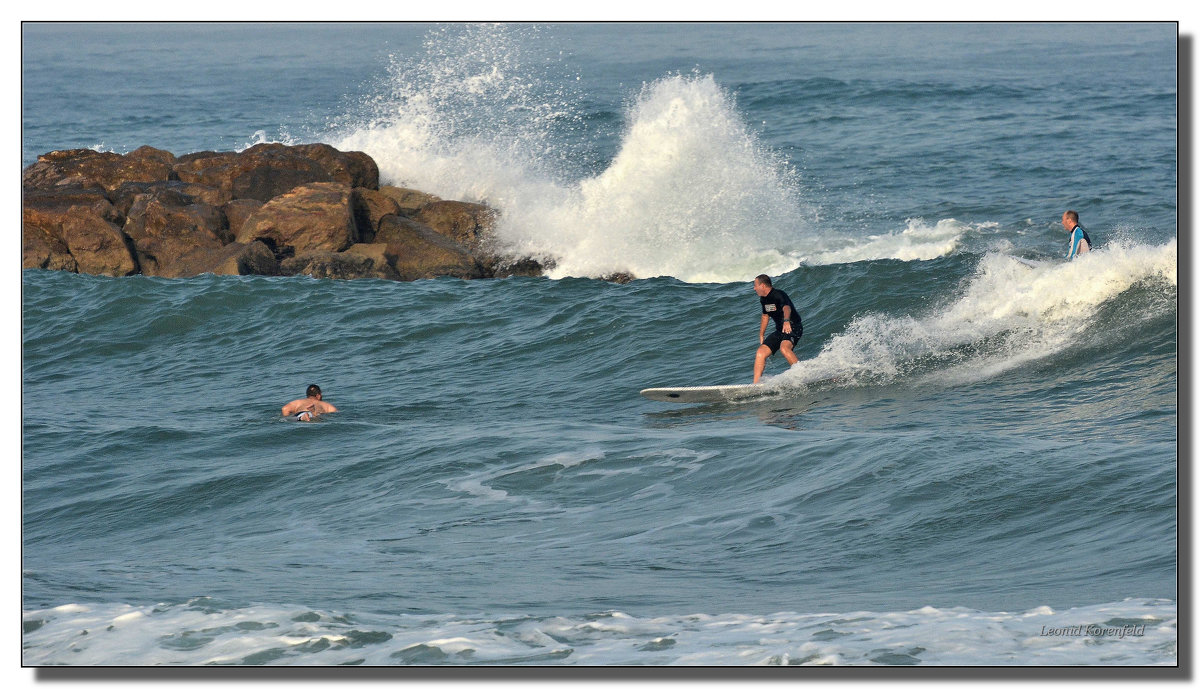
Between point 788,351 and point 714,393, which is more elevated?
point 788,351

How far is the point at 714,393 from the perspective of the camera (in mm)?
12727

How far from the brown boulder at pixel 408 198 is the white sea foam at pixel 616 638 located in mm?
15936

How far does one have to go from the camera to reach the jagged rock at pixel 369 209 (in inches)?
813

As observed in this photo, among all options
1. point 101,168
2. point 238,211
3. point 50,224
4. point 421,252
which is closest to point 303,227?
point 238,211

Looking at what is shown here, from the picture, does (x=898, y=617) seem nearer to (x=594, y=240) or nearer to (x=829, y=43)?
(x=594, y=240)

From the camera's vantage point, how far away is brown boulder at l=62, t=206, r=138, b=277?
19.8 m

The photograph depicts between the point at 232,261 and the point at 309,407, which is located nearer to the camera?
the point at 309,407

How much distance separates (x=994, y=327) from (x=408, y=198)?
11.9 metres

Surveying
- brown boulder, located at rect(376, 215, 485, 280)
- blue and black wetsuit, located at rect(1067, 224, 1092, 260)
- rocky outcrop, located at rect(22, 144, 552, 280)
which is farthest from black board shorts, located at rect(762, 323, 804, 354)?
brown boulder, located at rect(376, 215, 485, 280)

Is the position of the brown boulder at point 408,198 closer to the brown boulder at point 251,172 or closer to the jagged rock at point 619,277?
the brown boulder at point 251,172

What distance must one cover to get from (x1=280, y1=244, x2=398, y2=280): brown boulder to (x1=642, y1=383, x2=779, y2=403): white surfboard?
7.49m

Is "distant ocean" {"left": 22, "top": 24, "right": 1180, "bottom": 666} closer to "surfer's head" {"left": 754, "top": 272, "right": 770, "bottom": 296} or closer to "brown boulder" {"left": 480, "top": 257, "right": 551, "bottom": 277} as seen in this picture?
"brown boulder" {"left": 480, "top": 257, "right": 551, "bottom": 277}

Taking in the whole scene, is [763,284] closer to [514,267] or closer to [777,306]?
[777,306]

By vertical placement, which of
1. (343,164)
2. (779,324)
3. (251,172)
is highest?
(343,164)
